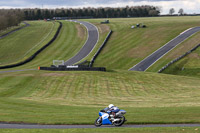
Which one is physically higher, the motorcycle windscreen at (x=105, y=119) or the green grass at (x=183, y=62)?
the motorcycle windscreen at (x=105, y=119)

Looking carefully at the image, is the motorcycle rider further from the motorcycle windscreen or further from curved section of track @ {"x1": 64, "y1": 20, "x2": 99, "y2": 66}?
curved section of track @ {"x1": 64, "y1": 20, "x2": 99, "y2": 66}

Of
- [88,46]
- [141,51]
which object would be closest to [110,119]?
[141,51]

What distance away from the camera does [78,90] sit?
45594mm

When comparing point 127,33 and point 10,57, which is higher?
point 127,33

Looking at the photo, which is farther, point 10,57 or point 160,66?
point 10,57

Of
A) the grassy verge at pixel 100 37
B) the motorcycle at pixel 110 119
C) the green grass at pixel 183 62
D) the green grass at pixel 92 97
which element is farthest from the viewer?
the grassy verge at pixel 100 37

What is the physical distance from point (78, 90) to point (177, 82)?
19.2 metres

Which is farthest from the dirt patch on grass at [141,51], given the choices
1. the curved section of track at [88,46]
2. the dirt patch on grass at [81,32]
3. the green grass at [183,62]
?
the dirt patch on grass at [81,32]

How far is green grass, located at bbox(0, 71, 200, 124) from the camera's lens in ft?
77.1

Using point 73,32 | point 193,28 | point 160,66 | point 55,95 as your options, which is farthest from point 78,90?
point 73,32

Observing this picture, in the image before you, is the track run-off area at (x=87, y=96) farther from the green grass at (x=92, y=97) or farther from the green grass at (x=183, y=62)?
the green grass at (x=183, y=62)

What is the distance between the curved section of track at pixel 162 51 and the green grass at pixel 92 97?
53.1 ft

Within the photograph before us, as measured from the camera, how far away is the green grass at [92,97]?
2350 cm

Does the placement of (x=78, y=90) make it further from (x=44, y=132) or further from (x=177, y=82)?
(x=44, y=132)
